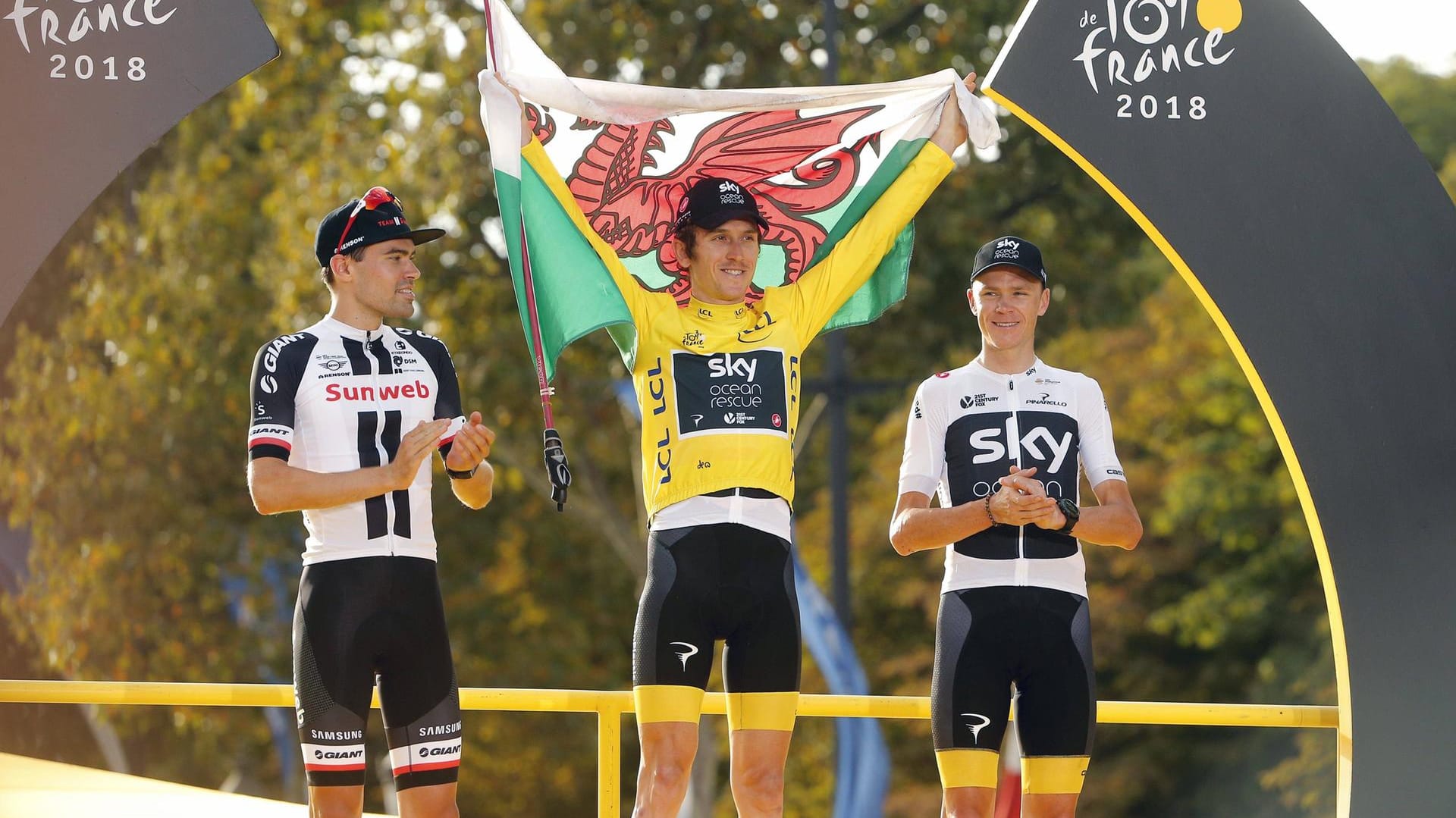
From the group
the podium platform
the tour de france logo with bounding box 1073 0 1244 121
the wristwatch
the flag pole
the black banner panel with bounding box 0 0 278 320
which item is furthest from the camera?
the podium platform

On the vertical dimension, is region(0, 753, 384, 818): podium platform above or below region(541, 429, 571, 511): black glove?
below

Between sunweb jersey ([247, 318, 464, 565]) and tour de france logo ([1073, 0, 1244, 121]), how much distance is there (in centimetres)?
223

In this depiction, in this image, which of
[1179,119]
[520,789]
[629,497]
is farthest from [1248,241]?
[520,789]

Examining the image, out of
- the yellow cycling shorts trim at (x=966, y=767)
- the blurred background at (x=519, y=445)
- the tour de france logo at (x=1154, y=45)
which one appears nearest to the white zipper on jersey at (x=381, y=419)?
the yellow cycling shorts trim at (x=966, y=767)

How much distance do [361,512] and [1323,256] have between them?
2.96 meters

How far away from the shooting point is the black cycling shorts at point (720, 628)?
450 cm

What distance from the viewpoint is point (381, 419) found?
4457 millimetres

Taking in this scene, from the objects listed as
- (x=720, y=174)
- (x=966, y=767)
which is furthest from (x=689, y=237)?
(x=966, y=767)

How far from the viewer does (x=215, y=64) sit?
4.95 m

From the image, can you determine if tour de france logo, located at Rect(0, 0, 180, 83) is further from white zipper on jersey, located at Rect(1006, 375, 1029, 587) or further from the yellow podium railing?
white zipper on jersey, located at Rect(1006, 375, 1029, 587)

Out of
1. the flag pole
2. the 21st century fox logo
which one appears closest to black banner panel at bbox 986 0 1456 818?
the 21st century fox logo

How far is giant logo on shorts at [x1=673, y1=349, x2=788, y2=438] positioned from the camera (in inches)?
183

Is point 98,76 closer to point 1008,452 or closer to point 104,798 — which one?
point 1008,452

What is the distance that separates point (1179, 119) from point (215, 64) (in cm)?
292
